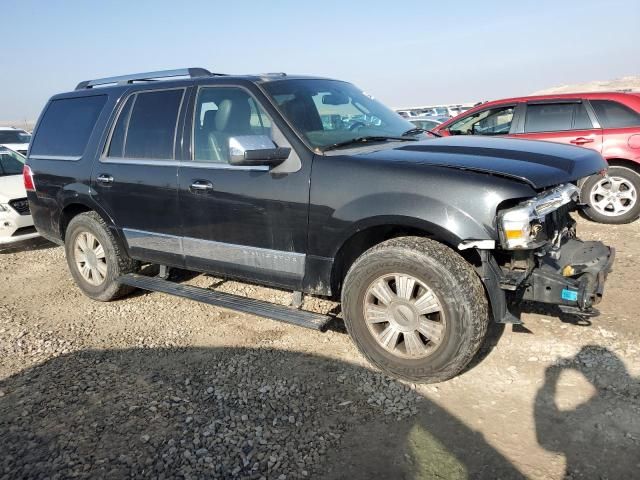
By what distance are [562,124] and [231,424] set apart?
6.48m

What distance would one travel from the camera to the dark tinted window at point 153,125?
13.9 feet

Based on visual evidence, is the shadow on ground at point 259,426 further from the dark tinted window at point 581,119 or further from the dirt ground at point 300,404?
the dark tinted window at point 581,119

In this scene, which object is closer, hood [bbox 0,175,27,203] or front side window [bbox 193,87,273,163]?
front side window [bbox 193,87,273,163]

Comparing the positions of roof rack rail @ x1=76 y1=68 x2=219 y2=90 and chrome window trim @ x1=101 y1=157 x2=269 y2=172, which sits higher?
roof rack rail @ x1=76 y1=68 x2=219 y2=90

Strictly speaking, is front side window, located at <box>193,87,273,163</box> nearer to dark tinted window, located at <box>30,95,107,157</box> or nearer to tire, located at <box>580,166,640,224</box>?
dark tinted window, located at <box>30,95,107,157</box>

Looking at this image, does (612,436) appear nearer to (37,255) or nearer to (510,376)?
(510,376)

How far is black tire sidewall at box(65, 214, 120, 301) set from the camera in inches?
190

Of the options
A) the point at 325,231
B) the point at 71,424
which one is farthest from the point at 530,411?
the point at 71,424

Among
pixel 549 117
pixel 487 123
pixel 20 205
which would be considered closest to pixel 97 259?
pixel 20 205

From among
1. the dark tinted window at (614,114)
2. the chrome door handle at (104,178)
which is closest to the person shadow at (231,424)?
the chrome door handle at (104,178)

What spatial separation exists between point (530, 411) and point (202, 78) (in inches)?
135

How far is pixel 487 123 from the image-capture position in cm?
798

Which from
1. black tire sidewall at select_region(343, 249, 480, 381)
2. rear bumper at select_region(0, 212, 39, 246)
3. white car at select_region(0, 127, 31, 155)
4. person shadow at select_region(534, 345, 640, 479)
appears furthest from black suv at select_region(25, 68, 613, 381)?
white car at select_region(0, 127, 31, 155)

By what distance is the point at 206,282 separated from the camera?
5438mm
